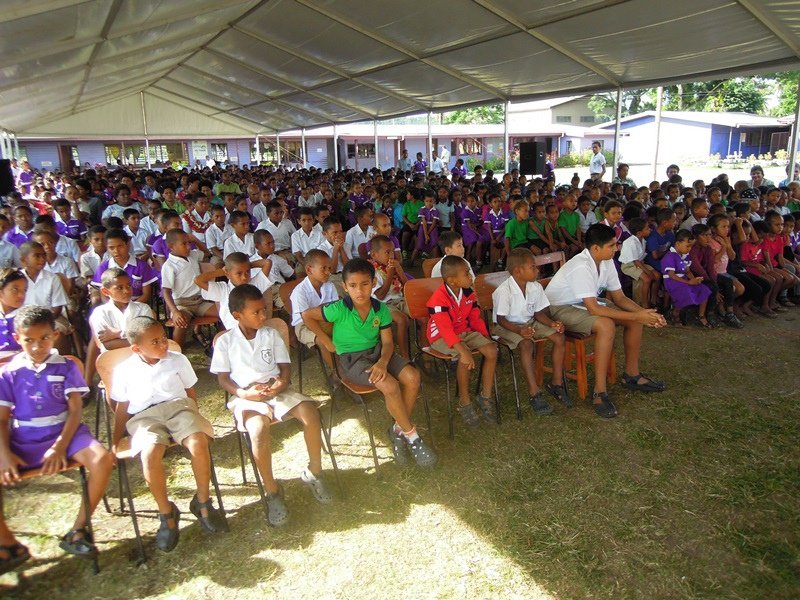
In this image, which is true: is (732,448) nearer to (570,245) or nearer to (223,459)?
(223,459)

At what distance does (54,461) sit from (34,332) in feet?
1.84

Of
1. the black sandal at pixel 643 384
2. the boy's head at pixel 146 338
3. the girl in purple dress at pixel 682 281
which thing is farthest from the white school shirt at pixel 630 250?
the boy's head at pixel 146 338

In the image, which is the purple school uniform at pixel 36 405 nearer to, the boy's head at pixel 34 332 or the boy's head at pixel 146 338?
the boy's head at pixel 34 332

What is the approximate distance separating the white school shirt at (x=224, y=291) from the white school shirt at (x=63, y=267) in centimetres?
110

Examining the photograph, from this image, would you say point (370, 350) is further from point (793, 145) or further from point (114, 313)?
point (793, 145)

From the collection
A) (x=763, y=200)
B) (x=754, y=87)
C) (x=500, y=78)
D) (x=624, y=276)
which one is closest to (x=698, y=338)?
(x=624, y=276)

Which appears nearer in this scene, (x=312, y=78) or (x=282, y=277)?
(x=282, y=277)

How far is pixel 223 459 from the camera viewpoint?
10.6ft

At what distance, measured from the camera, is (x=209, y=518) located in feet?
8.34

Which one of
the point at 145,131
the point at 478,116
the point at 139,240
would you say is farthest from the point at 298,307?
the point at 478,116

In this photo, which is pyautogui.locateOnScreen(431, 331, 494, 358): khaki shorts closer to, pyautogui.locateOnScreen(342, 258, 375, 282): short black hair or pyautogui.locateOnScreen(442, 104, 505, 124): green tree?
pyautogui.locateOnScreen(342, 258, 375, 282): short black hair

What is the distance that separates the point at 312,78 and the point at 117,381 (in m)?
11.7

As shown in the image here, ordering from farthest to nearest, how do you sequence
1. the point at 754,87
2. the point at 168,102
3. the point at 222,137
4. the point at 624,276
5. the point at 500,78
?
the point at 754,87 < the point at 222,137 < the point at 168,102 < the point at 500,78 < the point at 624,276

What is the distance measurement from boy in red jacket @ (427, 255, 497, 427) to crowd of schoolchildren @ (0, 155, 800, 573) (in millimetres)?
14
